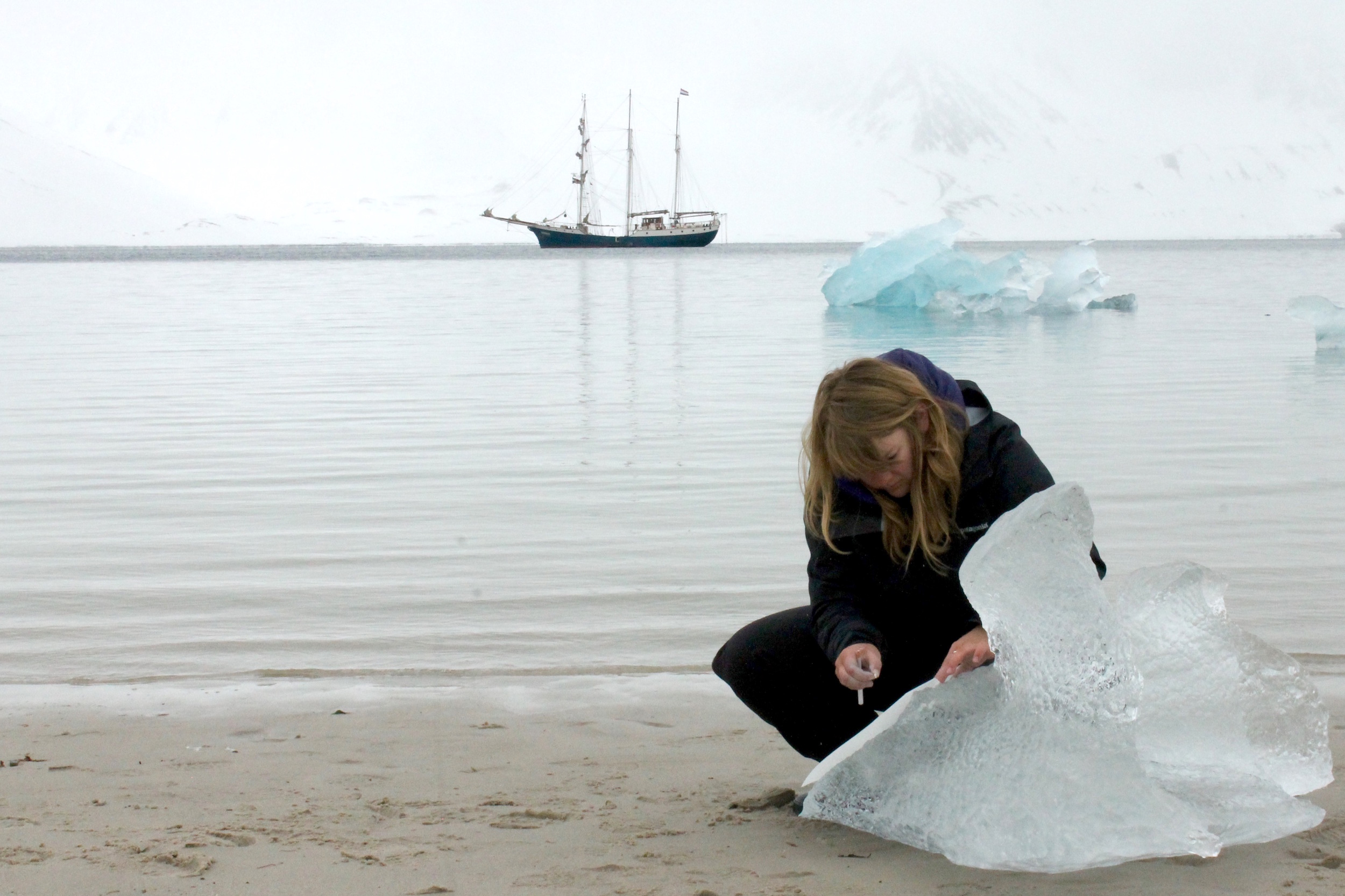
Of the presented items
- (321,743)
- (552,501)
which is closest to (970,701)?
(321,743)

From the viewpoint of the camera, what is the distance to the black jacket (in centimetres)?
243

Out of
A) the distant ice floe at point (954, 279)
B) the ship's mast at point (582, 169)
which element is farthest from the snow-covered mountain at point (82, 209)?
the distant ice floe at point (954, 279)

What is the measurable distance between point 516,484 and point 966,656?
4209 mm

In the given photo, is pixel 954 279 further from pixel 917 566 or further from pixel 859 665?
pixel 859 665

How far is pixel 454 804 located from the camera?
2.59m

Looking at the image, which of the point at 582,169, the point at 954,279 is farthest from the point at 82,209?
the point at 954,279

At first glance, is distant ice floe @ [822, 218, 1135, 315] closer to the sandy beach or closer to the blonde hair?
the sandy beach

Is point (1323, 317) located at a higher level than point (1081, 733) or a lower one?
higher

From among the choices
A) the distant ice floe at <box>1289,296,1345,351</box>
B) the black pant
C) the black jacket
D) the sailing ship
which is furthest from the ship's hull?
the black jacket

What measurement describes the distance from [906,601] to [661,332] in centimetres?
1446

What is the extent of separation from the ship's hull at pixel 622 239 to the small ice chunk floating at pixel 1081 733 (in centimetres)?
7523

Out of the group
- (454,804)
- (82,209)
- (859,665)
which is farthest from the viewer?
(82,209)

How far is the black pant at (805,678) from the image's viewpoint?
261cm

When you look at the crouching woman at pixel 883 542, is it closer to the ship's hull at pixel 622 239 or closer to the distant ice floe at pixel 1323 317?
the distant ice floe at pixel 1323 317
